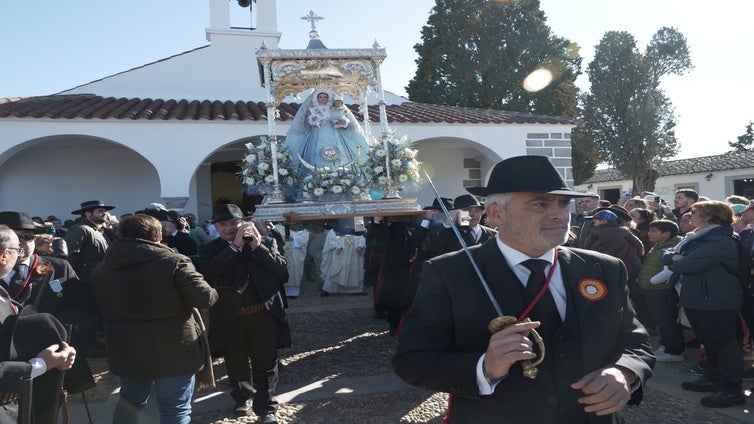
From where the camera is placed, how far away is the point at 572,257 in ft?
6.70

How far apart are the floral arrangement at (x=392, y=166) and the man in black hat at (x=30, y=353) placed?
4.68m

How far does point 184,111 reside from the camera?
1210 cm

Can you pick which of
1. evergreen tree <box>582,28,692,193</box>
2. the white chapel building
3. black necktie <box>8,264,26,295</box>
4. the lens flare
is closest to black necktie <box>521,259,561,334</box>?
black necktie <box>8,264,26,295</box>

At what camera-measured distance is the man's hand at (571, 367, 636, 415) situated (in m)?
1.69

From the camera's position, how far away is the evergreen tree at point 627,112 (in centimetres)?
2686

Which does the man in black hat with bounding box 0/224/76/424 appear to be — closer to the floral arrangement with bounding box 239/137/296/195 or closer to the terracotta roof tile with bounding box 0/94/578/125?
the floral arrangement with bounding box 239/137/296/195

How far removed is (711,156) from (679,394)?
30.7 m

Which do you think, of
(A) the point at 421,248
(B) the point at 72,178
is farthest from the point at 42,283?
(B) the point at 72,178

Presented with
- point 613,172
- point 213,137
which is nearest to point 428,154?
point 213,137

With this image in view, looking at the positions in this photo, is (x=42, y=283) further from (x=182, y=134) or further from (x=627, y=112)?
(x=627, y=112)

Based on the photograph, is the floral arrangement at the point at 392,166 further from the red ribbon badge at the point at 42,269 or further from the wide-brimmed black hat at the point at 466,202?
Result: the red ribbon badge at the point at 42,269

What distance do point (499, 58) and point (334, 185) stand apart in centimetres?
1950

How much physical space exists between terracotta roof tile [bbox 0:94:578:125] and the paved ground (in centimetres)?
685

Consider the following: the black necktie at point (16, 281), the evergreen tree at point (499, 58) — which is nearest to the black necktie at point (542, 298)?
the black necktie at point (16, 281)
